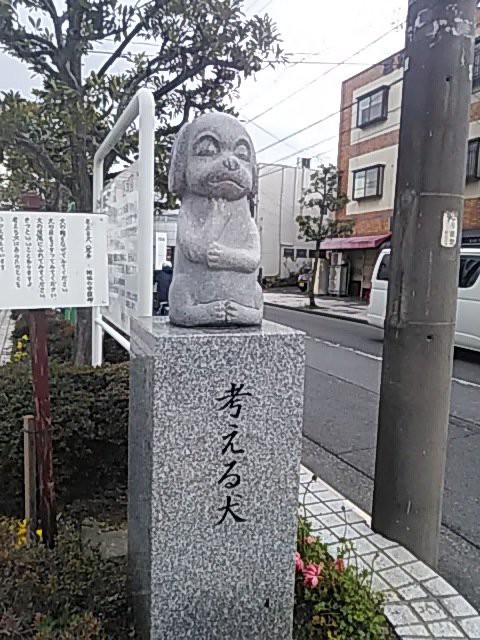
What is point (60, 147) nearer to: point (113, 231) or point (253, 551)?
point (113, 231)

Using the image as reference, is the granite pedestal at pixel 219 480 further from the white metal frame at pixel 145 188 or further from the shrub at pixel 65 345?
the shrub at pixel 65 345

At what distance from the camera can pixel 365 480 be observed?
4422 millimetres

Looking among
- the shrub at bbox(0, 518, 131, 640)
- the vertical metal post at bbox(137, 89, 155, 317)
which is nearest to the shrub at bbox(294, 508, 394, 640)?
the shrub at bbox(0, 518, 131, 640)

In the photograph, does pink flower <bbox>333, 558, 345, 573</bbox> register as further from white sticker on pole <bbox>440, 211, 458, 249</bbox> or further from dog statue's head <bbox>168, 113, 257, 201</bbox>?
dog statue's head <bbox>168, 113, 257, 201</bbox>

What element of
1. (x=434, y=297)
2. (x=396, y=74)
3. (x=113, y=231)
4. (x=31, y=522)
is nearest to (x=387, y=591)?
(x=434, y=297)

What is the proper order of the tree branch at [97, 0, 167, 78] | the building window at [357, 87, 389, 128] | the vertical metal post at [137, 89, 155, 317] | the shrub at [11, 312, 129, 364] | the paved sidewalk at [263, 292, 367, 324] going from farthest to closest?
the building window at [357, 87, 389, 128] < the paved sidewalk at [263, 292, 367, 324] < the shrub at [11, 312, 129, 364] < the tree branch at [97, 0, 167, 78] < the vertical metal post at [137, 89, 155, 317]

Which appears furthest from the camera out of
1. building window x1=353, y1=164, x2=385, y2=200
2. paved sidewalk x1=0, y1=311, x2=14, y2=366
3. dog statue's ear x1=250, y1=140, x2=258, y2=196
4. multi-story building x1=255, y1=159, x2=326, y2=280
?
multi-story building x1=255, y1=159, x2=326, y2=280

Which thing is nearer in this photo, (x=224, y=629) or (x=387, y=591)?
(x=224, y=629)

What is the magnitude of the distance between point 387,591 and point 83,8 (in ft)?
14.8

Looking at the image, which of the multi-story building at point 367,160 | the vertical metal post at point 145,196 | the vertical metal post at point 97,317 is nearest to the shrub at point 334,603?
the vertical metal post at point 145,196

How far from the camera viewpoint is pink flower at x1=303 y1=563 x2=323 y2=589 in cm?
234

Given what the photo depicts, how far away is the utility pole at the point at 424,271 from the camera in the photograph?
2547 mm

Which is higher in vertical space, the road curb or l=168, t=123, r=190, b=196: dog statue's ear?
l=168, t=123, r=190, b=196: dog statue's ear

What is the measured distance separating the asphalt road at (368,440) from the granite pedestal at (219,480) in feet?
4.55
